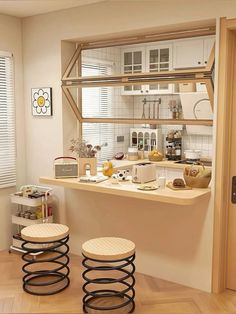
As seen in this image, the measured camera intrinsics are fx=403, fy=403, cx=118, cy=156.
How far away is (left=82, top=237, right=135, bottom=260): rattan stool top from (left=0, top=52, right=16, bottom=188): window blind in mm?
1640

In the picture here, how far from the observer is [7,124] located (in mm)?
4363

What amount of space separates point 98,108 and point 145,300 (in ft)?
8.08

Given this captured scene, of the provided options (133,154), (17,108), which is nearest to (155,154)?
(133,154)

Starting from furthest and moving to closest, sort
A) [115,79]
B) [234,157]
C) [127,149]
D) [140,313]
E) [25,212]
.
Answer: [127,149]
[25,212]
[115,79]
[234,157]
[140,313]

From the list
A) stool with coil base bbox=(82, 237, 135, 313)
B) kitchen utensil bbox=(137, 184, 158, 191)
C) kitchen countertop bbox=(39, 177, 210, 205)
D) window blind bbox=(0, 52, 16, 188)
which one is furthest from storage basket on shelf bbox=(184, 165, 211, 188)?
window blind bbox=(0, 52, 16, 188)

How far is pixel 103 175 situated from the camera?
3.89 meters

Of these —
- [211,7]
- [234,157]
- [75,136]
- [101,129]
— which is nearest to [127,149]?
[101,129]

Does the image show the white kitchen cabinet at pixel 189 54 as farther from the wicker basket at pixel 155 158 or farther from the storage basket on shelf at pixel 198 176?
the storage basket on shelf at pixel 198 176

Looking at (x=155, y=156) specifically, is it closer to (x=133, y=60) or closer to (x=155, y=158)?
(x=155, y=158)

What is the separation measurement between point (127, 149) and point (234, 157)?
215 centimetres

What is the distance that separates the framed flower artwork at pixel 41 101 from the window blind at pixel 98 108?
0.48 metres

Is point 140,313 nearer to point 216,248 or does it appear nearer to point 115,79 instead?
point 216,248

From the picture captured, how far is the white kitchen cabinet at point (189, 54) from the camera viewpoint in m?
4.53

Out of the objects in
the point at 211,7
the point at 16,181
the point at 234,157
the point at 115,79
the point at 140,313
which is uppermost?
the point at 211,7
